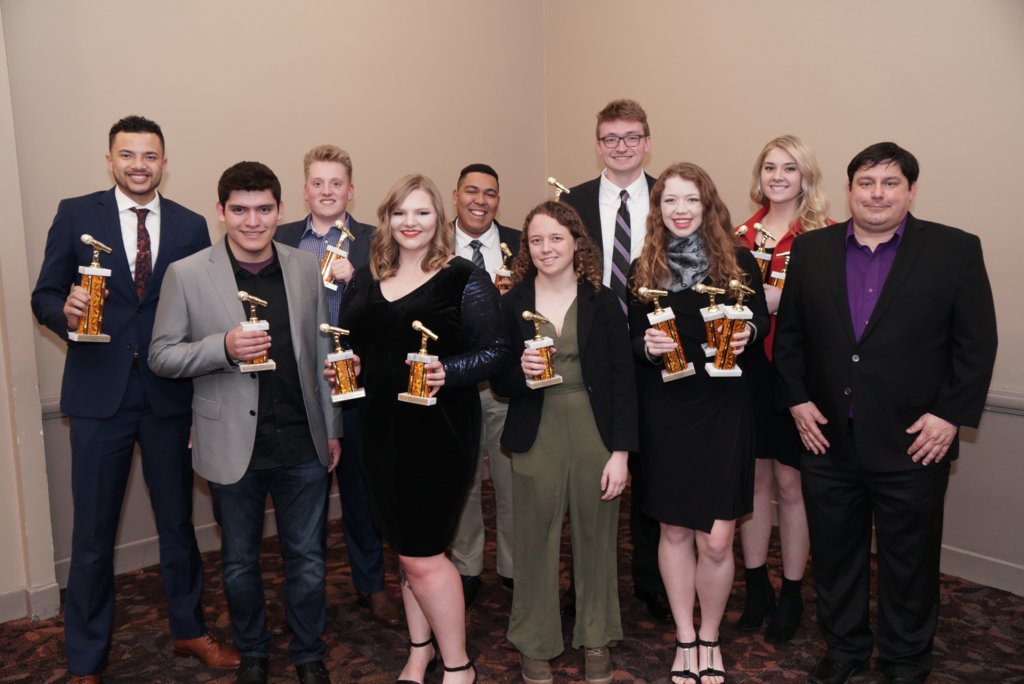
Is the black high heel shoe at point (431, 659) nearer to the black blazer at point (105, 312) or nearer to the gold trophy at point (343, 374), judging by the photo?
the gold trophy at point (343, 374)

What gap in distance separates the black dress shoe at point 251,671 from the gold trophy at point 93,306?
4.13 ft

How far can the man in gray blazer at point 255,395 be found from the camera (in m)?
2.92

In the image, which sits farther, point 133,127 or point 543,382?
point 133,127

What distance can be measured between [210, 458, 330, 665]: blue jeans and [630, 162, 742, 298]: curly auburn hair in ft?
4.42

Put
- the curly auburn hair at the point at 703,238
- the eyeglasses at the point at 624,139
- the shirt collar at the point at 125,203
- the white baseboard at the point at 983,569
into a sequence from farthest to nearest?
the white baseboard at the point at 983,569 < the eyeglasses at the point at 624,139 < the shirt collar at the point at 125,203 < the curly auburn hair at the point at 703,238

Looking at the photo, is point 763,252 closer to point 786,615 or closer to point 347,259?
point 786,615

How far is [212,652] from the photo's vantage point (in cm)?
339

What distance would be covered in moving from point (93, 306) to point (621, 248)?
1976 millimetres

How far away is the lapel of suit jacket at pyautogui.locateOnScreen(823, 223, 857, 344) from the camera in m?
2.97

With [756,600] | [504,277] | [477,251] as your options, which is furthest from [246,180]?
[756,600]

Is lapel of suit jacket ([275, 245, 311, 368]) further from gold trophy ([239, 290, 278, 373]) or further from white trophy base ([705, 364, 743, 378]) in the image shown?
white trophy base ([705, 364, 743, 378])

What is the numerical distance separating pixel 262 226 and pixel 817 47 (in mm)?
3096

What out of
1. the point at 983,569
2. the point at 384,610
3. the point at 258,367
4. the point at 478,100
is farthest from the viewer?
the point at 478,100

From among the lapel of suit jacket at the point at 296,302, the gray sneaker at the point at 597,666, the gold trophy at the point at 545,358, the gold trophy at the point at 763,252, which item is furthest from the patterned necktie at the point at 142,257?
the gold trophy at the point at 763,252
